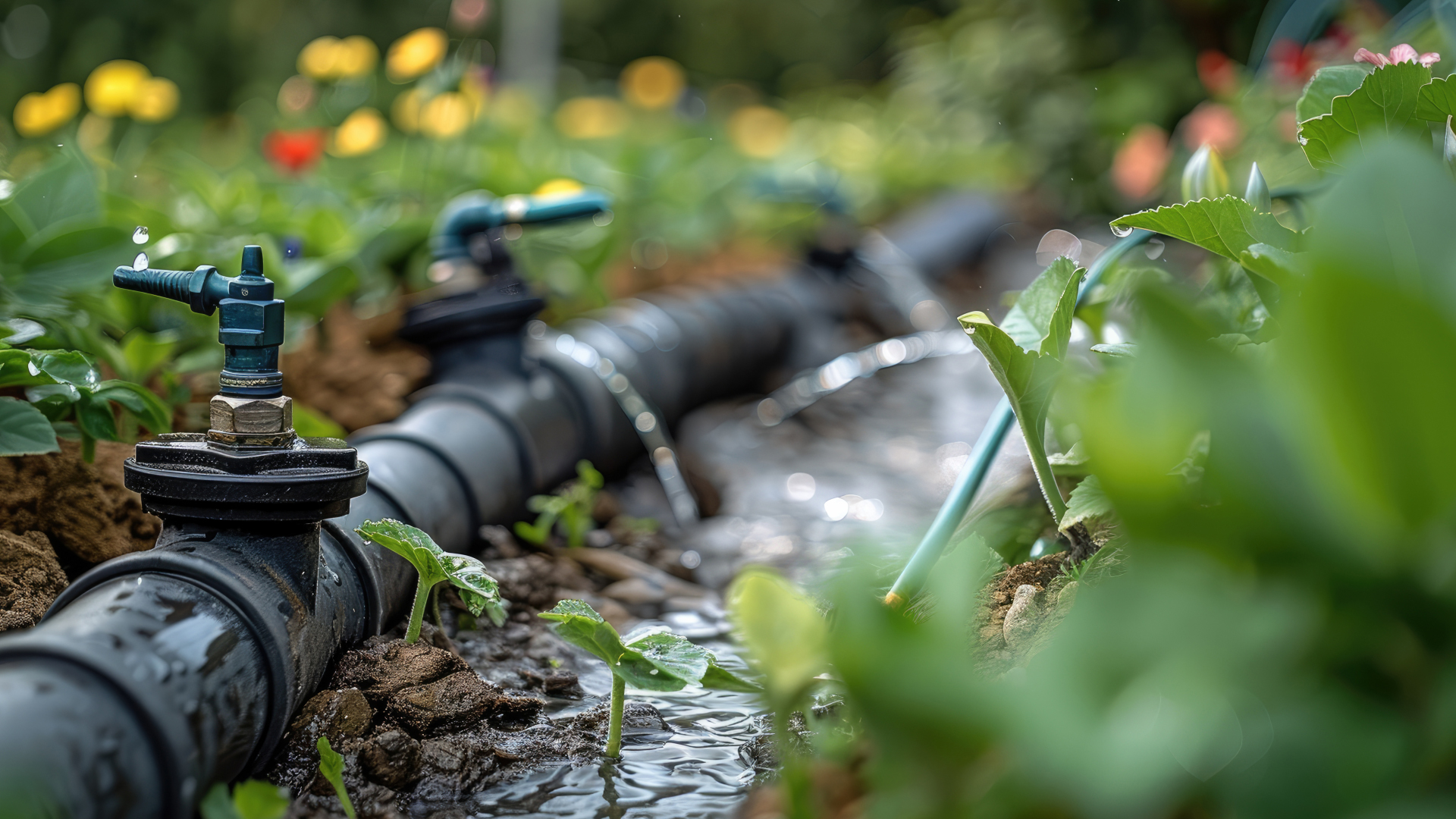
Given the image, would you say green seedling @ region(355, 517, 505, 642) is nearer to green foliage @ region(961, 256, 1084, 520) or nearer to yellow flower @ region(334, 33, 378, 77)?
green foliage @ region(961, 256, 1084, 520)

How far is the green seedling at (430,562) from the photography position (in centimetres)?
105

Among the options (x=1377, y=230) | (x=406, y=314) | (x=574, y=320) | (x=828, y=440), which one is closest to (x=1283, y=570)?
(x=1377, y=230)

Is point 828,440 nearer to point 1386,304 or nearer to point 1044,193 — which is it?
point 1386,304

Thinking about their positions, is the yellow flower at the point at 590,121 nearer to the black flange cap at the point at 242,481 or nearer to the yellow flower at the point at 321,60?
the yellow flower at the point at 321,60

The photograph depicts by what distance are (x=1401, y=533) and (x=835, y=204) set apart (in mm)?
3561

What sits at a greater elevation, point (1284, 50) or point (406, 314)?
point (1284, 50)

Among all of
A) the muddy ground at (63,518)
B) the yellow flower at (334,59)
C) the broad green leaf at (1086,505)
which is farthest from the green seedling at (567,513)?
the yellow flower at (334,59)

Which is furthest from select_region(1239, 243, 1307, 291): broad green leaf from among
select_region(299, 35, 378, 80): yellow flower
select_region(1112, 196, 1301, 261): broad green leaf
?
select_region(299, 35, 378, 80): yellow flower

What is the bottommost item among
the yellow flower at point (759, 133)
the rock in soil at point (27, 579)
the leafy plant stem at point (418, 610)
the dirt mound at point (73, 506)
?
the leafy plant stem at point (418, 610)

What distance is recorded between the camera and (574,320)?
2498mm

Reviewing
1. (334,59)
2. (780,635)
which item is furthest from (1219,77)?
(780,635)

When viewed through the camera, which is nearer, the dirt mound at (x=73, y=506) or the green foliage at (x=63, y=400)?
the green foliage at (x=63, y=400)

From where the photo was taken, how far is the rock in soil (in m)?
1.02

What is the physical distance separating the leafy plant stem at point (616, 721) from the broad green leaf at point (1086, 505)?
1.51ft
